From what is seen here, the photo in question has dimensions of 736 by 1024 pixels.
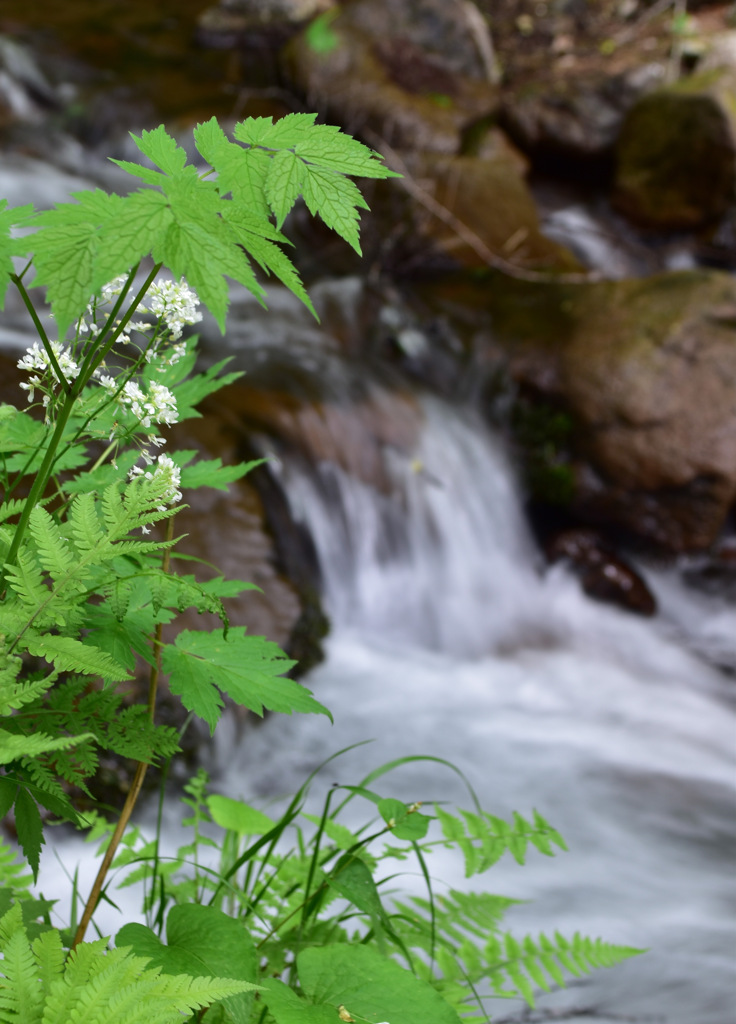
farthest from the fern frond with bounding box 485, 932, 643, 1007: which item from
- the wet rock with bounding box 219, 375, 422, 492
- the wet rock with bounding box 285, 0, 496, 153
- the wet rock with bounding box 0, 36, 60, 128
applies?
the wet rock with bounding box 0, 36, 60, 128

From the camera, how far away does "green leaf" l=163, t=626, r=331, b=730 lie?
48.9 inches

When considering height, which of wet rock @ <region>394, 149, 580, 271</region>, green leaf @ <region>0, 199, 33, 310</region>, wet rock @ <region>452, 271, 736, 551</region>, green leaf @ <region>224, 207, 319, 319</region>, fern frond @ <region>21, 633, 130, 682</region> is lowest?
fern frond @ <region>21, 633, 130, 682</region>

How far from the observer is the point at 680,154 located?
9.19m

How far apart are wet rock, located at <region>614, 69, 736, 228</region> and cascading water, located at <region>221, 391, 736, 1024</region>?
477cm

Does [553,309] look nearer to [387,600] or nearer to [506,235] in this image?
[506,235]

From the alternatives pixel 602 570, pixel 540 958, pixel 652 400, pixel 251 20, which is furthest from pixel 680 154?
pixel 540 958

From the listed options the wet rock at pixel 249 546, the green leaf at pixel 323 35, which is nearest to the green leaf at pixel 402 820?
the wet rock at pixel 249 546

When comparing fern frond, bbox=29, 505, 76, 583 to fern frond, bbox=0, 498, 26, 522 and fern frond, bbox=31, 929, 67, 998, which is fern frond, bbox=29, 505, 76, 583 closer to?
fern frond, bbox=0, 498, 26, 522

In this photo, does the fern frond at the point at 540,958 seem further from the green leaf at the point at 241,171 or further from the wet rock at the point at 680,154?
the wet rock at the point at 680,154

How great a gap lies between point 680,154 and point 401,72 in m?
3.33

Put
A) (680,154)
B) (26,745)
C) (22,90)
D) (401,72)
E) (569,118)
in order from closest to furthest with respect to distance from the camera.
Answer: (26,745) → (22,90) → (680,154) → (401,72) → (569,118)

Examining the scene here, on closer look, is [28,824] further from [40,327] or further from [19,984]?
[40,327]

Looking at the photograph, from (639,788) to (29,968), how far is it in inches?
148

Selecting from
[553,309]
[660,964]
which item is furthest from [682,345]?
[660,964]
